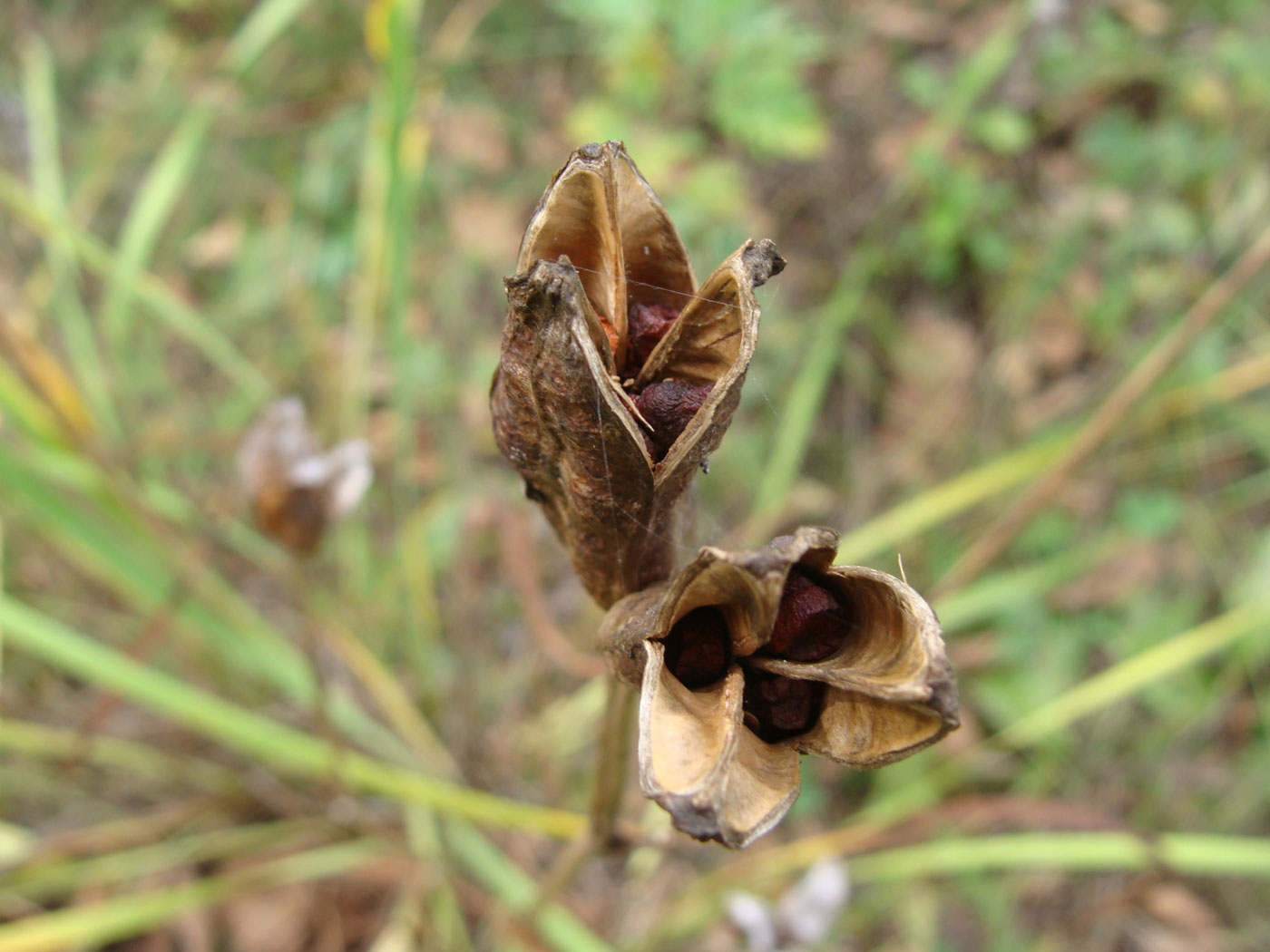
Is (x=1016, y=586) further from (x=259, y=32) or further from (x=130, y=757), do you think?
(x=259, y=32)

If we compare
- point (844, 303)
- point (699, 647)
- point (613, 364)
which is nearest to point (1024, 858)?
point (699, 647)

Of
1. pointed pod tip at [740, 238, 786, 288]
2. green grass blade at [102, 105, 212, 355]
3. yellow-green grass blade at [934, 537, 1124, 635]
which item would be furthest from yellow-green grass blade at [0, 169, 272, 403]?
yellow-green grass blade at [934, 537, 1124, 635]

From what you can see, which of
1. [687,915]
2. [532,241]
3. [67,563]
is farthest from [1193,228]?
[67,563]

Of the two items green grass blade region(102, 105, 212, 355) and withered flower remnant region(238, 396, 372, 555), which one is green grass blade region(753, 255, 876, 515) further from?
green grass blade region(102, 105, 212, 355)

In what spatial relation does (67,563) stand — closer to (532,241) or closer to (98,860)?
(98,860)

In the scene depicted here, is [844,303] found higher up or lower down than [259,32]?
lower down
